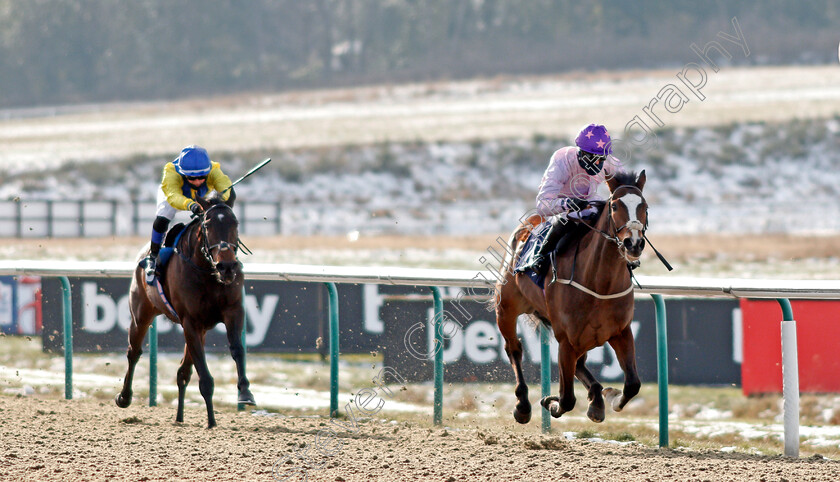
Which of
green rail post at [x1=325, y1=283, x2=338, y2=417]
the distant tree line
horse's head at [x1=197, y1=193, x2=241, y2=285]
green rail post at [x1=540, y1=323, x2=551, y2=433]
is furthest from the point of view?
the distant tree line

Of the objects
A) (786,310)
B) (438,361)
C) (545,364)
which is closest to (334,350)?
(438,361)

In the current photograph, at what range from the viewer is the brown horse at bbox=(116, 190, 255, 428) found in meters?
7.39

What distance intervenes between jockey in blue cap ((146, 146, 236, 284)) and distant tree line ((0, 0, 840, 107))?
170ft

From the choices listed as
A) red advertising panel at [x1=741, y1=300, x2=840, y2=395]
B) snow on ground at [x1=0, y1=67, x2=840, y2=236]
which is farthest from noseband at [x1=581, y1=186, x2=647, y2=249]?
snow on ground at [x1=0, y1=67, x2=840, y2=236]

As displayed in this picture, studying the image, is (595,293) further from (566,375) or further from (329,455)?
(329,455)

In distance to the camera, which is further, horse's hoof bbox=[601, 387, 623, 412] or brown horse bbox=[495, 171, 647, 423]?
horse's hoof bbox=[601, 387, 623, 412]

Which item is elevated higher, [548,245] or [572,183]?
[572,183]

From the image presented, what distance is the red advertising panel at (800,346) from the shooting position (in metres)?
7.17

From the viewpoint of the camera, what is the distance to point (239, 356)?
25.1 feet

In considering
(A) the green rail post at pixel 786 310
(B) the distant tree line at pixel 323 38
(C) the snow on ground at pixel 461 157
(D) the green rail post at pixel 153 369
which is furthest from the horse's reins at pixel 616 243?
(B) the distant tree line at pixel 323 38

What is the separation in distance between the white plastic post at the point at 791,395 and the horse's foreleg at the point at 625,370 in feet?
2.99

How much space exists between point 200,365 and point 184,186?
4.46 ft

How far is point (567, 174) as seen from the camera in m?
6.98

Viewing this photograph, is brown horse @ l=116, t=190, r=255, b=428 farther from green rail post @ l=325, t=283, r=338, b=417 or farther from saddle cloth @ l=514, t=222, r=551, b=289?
saddle cloth @ l=514, t=222, r=551, b=289
